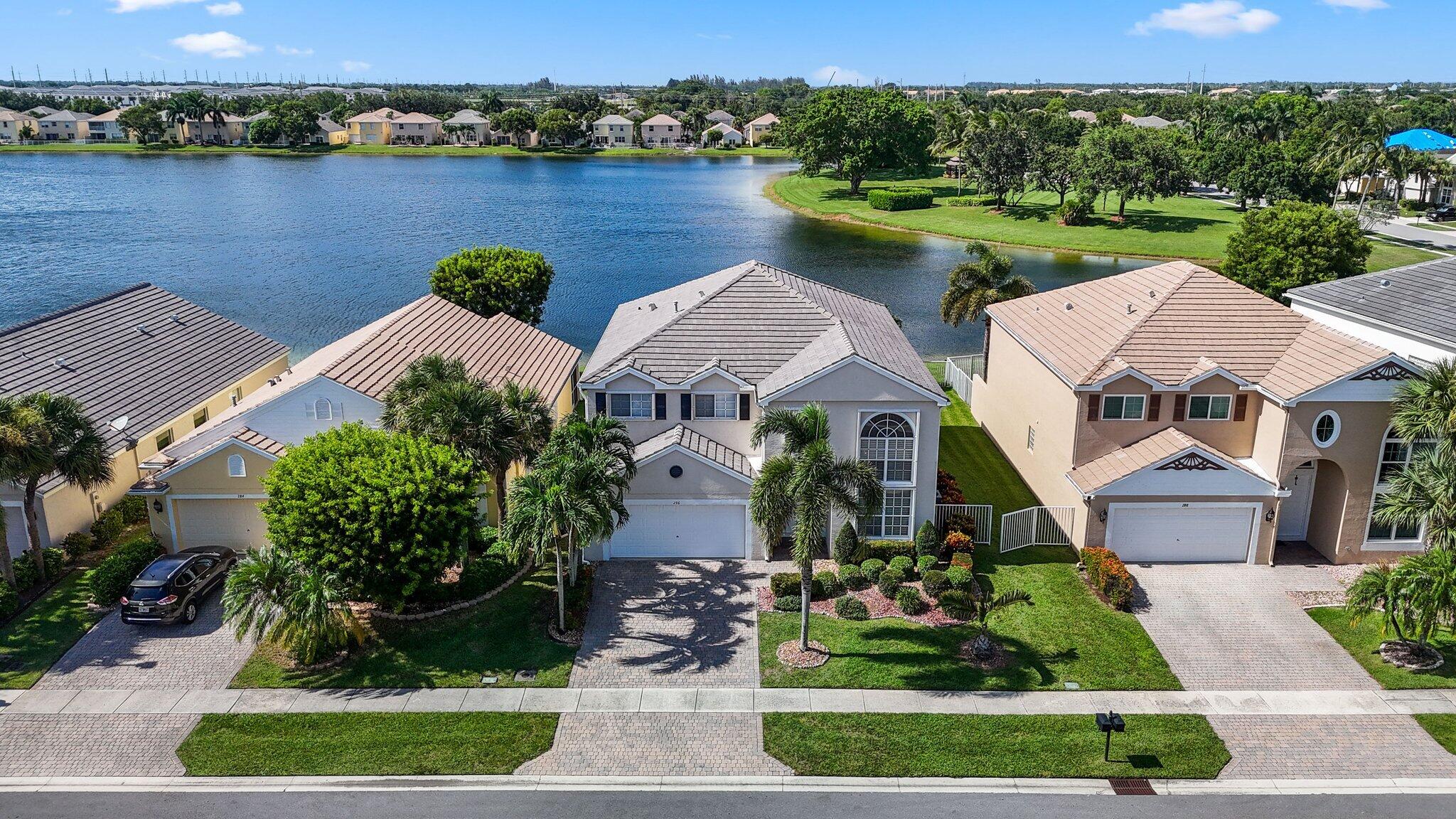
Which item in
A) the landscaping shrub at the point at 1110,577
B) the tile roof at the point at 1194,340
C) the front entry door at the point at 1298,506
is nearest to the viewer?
the landscaping shrub at the point at 1110,577

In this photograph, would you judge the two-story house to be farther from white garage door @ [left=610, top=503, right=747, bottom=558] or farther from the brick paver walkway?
the brick paver walkway

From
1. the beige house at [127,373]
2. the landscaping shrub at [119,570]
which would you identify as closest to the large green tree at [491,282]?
the beige house at [127,373]

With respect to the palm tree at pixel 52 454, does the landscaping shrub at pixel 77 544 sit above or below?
below

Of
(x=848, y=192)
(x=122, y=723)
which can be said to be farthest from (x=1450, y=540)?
(x=848, y=192)

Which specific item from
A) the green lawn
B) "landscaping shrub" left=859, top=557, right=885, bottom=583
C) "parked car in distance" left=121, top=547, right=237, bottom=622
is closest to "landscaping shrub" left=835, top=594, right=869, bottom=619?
"landscaping shrub" left=859, top=557, right=885, bottom=583

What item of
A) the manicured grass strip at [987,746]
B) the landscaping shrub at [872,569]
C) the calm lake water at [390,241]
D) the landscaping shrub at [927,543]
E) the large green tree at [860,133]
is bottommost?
the manicured grass strip at [987,746]

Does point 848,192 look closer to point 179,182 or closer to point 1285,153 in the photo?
point 1285,153

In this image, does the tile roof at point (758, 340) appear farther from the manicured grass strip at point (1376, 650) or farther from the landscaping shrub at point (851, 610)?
the manicured grass strip at point (1376, 650)
